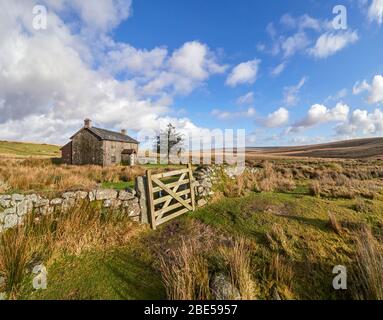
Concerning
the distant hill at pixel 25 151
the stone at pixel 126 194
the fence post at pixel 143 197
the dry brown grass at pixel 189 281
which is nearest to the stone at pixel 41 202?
the stone at pixel 126 194

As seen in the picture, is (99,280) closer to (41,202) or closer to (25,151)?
(41,202)

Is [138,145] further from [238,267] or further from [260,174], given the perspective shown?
[238,267]

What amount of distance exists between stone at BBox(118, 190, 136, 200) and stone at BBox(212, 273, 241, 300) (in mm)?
4192

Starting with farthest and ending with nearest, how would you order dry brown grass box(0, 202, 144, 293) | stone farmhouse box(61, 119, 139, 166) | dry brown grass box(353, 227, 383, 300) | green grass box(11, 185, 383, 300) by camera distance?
stone farmhouse box(61, 119, 139, 166), dry brown grass box(0, 202, 144, 293), green grass box(11, 185, 383, 300), dry brown grass box(353, 227, 383, 300)

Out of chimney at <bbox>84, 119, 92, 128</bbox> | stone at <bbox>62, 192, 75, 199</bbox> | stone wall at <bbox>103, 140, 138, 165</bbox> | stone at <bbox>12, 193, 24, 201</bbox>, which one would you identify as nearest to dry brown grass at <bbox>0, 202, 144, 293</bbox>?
stone at <bbox>62, 192, 75, 199</bbox>

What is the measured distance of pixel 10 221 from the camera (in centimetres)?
520

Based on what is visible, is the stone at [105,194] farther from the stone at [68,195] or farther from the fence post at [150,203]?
the fence post at [150,203]

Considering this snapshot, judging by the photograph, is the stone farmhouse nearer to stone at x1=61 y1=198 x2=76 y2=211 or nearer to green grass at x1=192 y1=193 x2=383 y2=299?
stone at x1=61 y1=198 x2=76 y2=211

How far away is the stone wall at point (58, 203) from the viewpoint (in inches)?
208

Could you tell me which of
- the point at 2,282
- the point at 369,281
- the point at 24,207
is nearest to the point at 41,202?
the point at 24,207

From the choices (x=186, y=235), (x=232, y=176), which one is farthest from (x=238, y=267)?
(x=232, y=176)

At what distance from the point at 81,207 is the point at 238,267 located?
4.96 metres

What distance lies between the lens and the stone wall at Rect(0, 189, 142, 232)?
17.4 feet

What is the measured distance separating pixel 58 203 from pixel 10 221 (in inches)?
44.8
